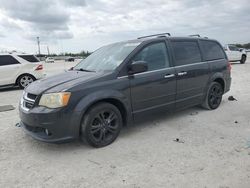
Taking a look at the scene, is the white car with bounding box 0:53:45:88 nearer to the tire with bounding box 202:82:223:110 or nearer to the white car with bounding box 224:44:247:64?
the tire with bounding box 202:82:223:110

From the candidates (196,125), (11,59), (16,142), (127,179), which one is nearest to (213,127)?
(196,125)

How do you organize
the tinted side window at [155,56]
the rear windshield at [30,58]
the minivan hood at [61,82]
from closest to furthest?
the minivan hood at [61,82] < the tinted side window at [155,56] < the rear windshield at [30,58]

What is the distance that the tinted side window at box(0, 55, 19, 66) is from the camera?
10.2 m

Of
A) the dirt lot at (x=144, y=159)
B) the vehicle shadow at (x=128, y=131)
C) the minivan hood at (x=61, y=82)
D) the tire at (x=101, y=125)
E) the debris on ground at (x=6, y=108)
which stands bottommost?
the dirt lot at (x=144, y=159)

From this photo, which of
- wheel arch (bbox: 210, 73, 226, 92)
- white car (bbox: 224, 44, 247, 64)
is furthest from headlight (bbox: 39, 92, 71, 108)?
white car (bbox: 224, 44, 247, 64)

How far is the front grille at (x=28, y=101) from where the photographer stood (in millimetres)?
3815

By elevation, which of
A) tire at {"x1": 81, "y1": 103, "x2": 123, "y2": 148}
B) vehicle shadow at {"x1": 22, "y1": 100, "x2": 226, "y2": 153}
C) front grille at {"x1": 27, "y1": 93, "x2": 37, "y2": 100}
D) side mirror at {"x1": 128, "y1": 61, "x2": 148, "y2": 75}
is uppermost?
side mirror at {"x1": 128, "y1": 61, "x2": 148, "y2": 75}

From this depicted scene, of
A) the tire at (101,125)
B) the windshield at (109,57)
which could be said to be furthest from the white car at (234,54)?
the tire at (101,125)

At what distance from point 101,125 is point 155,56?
1.70 meters

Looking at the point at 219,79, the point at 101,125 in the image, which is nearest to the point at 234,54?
the point at 219,79

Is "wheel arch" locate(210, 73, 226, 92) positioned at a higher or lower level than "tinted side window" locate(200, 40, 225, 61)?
lower

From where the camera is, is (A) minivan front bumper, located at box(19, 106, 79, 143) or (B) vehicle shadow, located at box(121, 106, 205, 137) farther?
(B) vehicle shadow, located at box(121, 106, 205, 137)

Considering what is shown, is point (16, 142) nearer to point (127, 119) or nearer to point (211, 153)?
point (127, 119)

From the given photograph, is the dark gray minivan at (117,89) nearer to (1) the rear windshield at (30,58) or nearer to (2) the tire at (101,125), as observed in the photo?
(2) the tire at (101,125)
